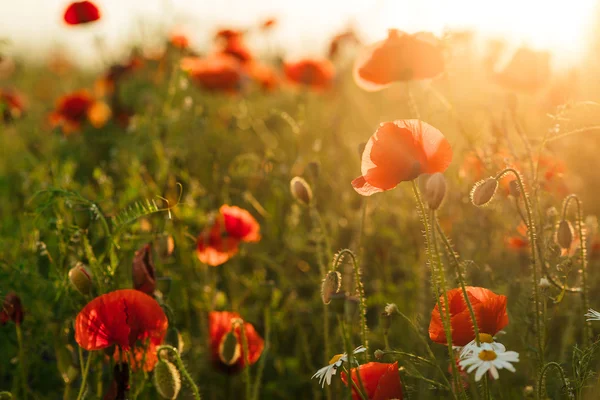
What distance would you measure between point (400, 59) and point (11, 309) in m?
1.21

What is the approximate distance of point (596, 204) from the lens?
3.37 m

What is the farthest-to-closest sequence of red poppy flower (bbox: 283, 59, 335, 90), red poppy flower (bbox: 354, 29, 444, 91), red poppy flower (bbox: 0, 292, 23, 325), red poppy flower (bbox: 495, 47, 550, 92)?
red poppy flower (bbox: 283, 59, 335, 90), red poppy flower (bbox: 495, 47, 550, 92), red poppy flower (bbox: 354, 29, 444, 91), red poppy flower (bbox: 0, 292, 23, 325)

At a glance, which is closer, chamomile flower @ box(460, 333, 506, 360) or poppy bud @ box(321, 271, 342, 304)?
chamomile flower @ box(460, 333, 506, 360)

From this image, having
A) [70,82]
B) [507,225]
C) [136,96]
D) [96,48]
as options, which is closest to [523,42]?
[507,225]

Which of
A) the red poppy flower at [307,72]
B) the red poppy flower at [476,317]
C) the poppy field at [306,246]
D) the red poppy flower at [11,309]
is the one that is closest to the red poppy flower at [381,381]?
the poppy field at [306,246]

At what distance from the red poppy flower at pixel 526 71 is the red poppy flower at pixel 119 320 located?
5.08ft

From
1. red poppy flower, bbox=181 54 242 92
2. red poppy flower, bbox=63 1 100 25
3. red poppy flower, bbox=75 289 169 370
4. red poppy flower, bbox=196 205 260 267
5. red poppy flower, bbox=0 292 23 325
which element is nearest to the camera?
red poppy flower, bbox=75 289 169 370

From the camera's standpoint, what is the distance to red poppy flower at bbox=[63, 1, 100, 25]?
334 centimetres

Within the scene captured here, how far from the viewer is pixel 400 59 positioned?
6.40 ft

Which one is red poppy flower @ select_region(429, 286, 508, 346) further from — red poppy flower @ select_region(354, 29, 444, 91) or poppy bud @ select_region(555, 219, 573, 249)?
red poppy flower @ select_region(354, 29, 444, 91)

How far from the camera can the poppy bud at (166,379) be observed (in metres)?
1.42

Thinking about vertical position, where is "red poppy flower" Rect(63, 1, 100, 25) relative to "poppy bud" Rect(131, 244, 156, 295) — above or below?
above

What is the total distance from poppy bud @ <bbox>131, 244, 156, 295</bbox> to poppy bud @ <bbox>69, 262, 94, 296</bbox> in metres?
0.11

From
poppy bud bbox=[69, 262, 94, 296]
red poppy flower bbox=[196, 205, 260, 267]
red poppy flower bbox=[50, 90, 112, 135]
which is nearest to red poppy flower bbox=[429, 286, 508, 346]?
poppy bud bbox=[69, 262, 94, 296]
